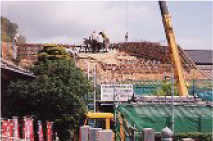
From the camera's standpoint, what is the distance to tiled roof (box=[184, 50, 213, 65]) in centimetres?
5438

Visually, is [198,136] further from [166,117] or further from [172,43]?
[172,43]

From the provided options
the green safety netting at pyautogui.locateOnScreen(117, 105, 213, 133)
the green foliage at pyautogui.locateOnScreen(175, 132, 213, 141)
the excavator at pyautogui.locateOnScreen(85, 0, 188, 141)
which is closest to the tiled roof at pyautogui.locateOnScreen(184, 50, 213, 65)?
the excavator at pyautogui.locateOnScreen(85, 0, 188, 141)

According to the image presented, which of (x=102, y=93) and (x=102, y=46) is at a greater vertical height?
(x=102, y=46)

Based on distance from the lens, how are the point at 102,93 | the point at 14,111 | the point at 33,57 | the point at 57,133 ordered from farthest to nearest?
the point at 33,57, the point at 102,93, the point at 57,133, the point at 14,111

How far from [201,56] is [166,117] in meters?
38.7

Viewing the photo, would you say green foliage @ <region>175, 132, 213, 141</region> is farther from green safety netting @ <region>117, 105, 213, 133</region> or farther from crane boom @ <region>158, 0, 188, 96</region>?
crane boom @ <region>158, 0, 188, 96</region>

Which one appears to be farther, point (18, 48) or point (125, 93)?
point (18, 48)

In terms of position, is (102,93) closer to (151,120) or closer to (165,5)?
(165,5)

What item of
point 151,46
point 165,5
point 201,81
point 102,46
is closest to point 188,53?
point 151,46

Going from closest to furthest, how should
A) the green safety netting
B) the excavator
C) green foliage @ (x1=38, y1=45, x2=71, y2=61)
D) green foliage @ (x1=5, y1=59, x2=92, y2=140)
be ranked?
the green safety netting → green foliage @ (x1=5, y1=59, x2=92, y2=140) → green foliage @ (x1=38, y1=45, x2=71, y2=61) → the excavator

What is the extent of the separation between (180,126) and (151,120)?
52.9 inches

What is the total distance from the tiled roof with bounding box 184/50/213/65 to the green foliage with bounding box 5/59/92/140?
3282 cm

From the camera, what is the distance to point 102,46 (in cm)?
4928

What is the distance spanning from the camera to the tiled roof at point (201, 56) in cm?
5438
